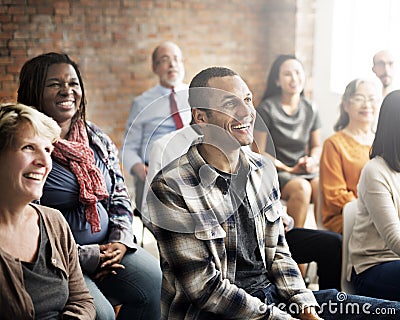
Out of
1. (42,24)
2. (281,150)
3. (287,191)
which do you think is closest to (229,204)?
(287,191)

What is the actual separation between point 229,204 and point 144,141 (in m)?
1.68

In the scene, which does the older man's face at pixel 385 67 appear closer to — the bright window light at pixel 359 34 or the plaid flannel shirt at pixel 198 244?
the bright window light at pixel 359 34

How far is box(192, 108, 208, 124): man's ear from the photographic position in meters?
1.99

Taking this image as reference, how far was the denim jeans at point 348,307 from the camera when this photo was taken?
197 centimetres

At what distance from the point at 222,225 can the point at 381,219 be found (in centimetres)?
77

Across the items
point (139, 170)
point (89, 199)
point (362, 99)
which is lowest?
point (139, 170)

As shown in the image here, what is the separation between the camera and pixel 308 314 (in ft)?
6.41

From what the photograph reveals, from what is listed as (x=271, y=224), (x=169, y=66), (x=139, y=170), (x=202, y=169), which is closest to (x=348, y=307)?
(x=271, y=224)

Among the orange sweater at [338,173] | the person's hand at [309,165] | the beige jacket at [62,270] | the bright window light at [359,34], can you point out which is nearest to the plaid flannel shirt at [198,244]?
the beige jacket at [62,270]

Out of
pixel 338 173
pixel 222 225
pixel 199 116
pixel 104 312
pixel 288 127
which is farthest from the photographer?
pixel 288 127

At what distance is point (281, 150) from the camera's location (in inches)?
168

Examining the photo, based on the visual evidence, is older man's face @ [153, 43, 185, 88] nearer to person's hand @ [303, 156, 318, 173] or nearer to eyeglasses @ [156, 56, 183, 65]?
eyeglasses @ [156, 56, 183, 65]

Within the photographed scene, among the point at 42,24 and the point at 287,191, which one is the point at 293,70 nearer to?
the point at 287,191

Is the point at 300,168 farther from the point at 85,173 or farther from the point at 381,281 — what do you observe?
the point at 85,173
